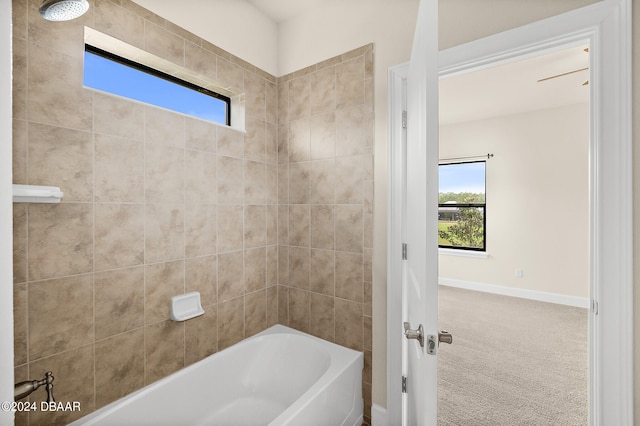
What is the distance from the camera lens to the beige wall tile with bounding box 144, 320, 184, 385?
151 cm

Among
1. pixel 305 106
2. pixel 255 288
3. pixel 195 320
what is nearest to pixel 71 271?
pixel 195 320

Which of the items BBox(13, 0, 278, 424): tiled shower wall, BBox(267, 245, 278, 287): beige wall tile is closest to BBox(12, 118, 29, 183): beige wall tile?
BBox(13, 0, 278, 424): tiled shower wall

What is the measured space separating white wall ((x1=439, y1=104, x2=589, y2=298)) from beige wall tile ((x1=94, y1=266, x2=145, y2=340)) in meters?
4.68

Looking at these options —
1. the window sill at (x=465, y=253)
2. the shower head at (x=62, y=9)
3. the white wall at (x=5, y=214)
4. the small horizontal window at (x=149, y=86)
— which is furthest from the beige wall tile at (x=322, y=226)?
the window sill at (x=465, y=253)

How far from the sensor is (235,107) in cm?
204

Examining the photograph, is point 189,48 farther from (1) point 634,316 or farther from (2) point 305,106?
(1) point 634,316

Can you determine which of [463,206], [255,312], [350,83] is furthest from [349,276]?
[463,206]

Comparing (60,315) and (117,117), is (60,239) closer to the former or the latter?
(60,315)

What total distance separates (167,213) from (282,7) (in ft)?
5.27

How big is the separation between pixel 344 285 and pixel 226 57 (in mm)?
1652

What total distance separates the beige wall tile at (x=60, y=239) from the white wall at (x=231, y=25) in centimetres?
109

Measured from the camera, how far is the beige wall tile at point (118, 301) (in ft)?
4.39

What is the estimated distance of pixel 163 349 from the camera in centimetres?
157

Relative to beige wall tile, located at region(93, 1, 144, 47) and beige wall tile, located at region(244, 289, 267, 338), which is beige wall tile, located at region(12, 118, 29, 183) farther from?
beige wall tile, located at region(244, 289, 267, 338)
